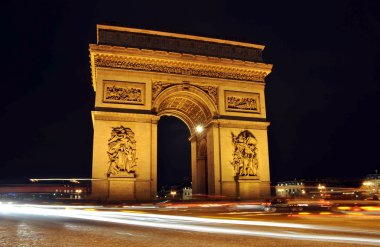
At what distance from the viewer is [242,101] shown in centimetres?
2614

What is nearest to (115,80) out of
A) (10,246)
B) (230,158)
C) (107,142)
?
(107,142)

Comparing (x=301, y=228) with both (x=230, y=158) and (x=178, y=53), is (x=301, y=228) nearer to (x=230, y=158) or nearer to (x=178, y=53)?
(x=230, y=158)

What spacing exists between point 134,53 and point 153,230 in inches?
710

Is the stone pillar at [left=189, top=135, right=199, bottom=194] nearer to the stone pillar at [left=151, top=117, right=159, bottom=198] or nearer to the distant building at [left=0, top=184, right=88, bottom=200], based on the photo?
the stone pillar at [left=151, top=117, right=159, bottom=198]

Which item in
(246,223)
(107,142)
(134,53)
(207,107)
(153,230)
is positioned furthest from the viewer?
(207,107)

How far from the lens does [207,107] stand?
84.4ft

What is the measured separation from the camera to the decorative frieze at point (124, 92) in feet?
76.2

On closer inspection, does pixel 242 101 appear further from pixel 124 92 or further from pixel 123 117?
pixel 123 117

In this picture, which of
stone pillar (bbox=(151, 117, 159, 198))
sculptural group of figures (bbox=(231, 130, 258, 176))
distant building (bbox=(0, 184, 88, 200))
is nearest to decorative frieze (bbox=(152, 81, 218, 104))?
stone pillar (bbox=(151, 117, 159, 198))

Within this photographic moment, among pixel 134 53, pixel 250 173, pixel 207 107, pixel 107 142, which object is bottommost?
pixel 250 173

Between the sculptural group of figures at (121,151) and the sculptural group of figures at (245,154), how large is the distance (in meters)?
6.94

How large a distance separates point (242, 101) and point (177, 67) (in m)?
5.34

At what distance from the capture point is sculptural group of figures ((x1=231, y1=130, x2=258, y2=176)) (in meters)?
24.6

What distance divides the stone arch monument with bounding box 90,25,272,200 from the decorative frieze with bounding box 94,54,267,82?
66 mm
